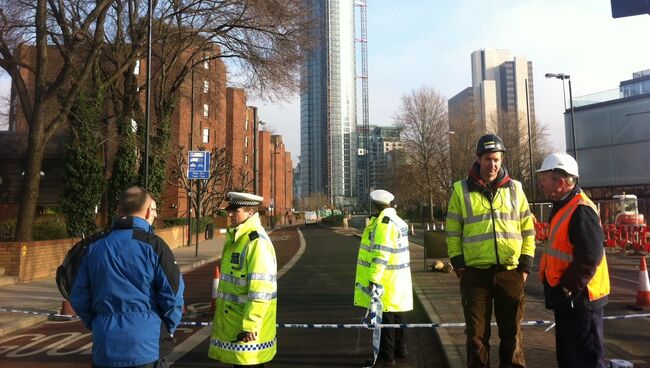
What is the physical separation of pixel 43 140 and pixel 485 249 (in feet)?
48.9

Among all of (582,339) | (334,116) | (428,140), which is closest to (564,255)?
(582,339)

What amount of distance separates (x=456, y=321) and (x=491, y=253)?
132 inches

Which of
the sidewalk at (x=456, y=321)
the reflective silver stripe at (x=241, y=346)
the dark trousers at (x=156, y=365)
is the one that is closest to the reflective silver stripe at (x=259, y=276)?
the reflective silver stripe at (x=241, y=346)

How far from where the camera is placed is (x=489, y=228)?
4.15m

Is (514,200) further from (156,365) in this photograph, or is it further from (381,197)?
(156,365)

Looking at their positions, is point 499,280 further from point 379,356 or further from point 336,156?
point 336,156

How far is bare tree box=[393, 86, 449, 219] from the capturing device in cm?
4956

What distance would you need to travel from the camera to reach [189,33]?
21094 mm

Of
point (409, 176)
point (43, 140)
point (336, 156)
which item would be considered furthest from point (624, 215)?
point (336, 156)

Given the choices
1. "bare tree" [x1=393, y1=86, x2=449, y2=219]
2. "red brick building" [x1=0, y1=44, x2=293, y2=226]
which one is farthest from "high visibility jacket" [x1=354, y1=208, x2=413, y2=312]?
"bare tree" [x1=393, y1=86, x2=449, y2=219]

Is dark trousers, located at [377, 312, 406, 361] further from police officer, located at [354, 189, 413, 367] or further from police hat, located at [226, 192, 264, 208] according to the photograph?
police hat, located at [226, 192, 264, 208]

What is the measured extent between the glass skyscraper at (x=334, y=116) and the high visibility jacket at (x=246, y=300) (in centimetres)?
9427

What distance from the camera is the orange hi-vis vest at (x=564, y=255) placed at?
3.39 meters

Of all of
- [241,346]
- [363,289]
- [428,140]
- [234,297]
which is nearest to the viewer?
[241,346]
